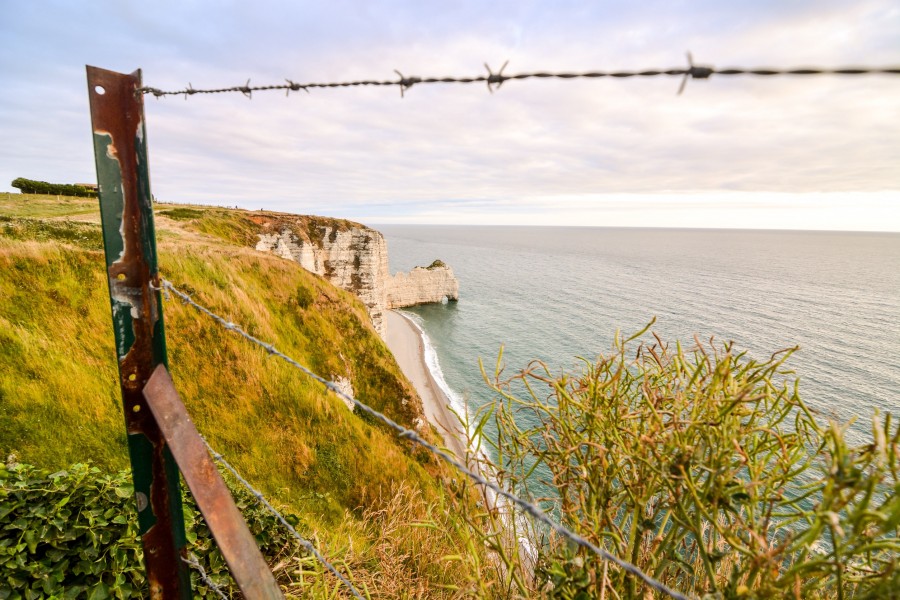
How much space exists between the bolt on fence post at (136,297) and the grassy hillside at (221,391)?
6.34 feet

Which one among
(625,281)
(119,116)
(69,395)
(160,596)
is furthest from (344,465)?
(625,281)

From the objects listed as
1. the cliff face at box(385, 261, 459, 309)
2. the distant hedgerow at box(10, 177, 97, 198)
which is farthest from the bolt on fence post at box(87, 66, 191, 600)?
the cliff face at box(385, 261, 459, 309)

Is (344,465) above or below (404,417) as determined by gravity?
above

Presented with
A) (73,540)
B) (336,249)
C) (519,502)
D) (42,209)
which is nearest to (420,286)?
(336,249)

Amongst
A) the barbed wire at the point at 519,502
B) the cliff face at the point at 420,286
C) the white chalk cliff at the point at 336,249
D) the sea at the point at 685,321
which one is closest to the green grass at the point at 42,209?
the white chalk cliff at the point at 336,249

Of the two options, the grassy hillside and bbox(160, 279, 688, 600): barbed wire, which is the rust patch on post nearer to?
bbox(160, 279, 688, 600): barbed wire

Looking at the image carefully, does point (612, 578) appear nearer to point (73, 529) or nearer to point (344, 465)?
point (73, 529)

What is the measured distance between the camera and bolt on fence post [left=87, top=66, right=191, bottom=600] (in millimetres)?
2152

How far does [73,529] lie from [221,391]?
7.62 metres

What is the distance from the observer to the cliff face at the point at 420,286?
75250 mm

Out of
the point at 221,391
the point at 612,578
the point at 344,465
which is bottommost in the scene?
the point at 344,465

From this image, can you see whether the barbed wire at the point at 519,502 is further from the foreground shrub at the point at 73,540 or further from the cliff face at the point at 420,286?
the cliff face at the point at 420,286

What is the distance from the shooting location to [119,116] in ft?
7.10

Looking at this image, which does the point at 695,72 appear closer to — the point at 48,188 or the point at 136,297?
the point at 136,297
